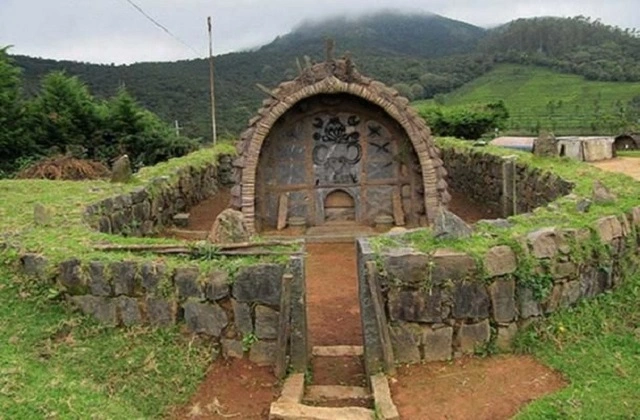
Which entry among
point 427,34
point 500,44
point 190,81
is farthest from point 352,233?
point 427,34

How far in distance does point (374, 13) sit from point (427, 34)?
9.51 meters

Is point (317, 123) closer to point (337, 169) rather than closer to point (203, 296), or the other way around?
point (337, 169)

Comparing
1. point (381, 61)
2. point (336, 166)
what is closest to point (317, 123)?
point (336, 166)

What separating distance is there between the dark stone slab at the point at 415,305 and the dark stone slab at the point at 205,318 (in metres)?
1.24

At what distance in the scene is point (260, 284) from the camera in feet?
16.4

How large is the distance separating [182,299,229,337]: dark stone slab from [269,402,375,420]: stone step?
85 centimetres

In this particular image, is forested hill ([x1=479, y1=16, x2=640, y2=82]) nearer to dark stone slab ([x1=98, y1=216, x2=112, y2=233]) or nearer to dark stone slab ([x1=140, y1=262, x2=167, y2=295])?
dark stone slab ([x1=98, y1=216, x2=112, y2=233])

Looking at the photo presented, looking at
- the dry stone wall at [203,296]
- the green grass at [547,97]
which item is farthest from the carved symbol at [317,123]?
the green grass at [547,97]

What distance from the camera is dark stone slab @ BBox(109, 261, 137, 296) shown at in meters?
5.20

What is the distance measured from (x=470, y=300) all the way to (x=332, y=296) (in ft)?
8.12

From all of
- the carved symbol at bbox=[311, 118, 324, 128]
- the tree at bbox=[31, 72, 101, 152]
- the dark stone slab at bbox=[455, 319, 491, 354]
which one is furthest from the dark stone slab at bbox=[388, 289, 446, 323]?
the tree at bbox=[31, 72, 101, 152]

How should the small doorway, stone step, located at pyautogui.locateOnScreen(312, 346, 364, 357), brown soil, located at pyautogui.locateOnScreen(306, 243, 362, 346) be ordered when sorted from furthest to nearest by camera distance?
Answer: the small doorway, brown soil, located at pyautogui.locateOnScreen(306, 243, 362, 346), stone step, located at pyautogui.locateOnScreen(312, 346, 364, 357)

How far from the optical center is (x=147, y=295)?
517cm

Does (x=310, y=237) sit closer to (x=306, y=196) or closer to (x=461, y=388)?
(x=306, y=196)
